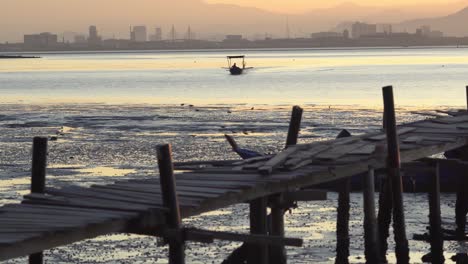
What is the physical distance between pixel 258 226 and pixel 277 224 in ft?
3.84

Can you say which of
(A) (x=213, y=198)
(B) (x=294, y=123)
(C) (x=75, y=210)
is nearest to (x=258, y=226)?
(A) (x=213, y=198)

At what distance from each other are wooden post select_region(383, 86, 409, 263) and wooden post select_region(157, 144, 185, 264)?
229 inches

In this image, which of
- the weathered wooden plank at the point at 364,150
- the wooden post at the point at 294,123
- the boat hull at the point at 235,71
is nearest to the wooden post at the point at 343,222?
the weathered wooden plank at the point at 364,150

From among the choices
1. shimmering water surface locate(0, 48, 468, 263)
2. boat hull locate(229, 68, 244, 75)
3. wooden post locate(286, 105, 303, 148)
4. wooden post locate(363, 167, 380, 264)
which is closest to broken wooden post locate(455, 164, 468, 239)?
shimmering water surface locate(0, 48, 468, 263)

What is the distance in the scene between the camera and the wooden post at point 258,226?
50.6ft

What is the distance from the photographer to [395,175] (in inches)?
719

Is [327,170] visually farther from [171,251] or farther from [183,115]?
[183,115]

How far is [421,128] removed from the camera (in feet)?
75.0

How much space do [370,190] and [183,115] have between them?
42981 millimetres

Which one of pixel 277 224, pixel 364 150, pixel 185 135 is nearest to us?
pixel 277 224

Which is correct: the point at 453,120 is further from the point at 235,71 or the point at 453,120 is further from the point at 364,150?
the point at 235,71

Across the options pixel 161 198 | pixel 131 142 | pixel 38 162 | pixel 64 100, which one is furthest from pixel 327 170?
pixel 64 100

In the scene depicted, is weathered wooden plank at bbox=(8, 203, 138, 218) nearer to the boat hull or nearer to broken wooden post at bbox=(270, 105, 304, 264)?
broken wooden post at bbox=(270, 105, 304, 264)

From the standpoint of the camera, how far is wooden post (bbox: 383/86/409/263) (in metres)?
18.1
